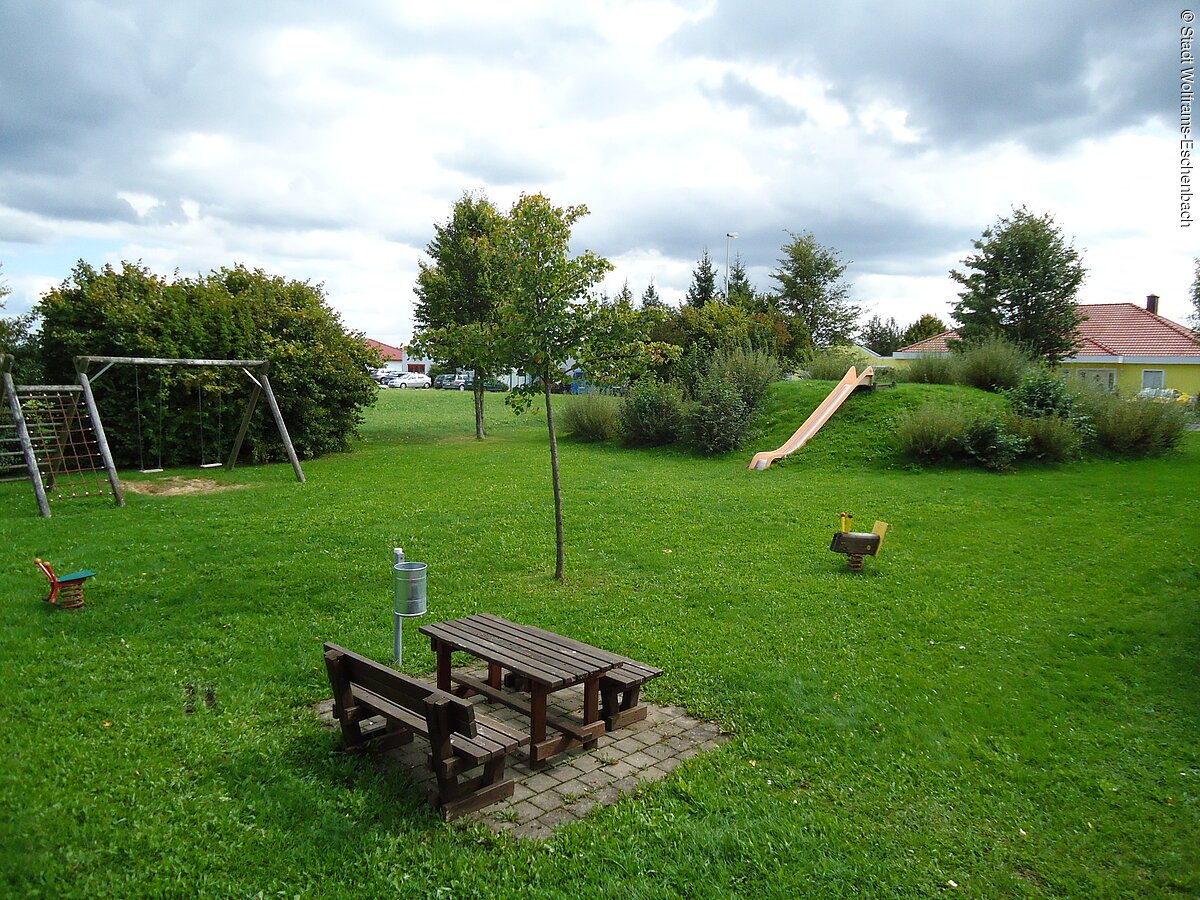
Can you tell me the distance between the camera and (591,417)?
22031mm

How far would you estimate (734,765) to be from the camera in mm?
4695

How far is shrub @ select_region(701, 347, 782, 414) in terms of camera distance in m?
20.7

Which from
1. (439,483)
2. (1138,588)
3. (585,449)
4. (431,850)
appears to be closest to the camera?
(431,850)

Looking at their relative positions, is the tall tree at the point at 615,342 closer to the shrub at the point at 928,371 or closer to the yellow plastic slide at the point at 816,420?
the yellow plastic slide at the point at 816,420

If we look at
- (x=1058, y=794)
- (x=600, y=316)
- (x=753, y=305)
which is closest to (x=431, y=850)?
(x=1058, y=794)

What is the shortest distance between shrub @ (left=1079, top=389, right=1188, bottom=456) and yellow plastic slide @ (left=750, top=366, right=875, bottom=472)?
5.43 metres

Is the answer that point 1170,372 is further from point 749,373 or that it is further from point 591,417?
point 591,417

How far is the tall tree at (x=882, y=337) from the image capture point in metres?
54.2

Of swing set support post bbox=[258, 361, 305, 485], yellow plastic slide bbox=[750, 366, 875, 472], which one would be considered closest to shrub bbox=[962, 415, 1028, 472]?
yellow plastic slide bbox=[750, 366, 875, 472]

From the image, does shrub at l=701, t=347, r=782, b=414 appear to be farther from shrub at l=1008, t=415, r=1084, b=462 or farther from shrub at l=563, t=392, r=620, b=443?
shrub at l=1008, t=415, r=1084, b=462

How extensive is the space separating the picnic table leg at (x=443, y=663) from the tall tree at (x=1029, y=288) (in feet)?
94.0

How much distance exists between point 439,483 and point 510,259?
7.02 metres

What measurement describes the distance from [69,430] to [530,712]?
1249cm

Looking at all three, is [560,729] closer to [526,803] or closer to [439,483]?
[526,803]
